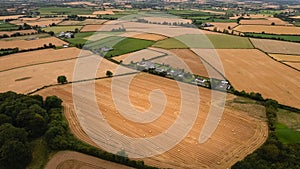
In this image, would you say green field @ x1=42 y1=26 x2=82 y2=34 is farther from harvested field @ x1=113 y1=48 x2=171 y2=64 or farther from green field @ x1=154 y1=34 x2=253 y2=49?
harvested field @ x1=113 y1=48 x2=171 y2=64

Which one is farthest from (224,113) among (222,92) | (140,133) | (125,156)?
(125,156)

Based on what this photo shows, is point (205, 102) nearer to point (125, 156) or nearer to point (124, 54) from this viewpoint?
point (125, 156)

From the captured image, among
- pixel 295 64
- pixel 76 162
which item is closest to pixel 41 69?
pixel 76 162

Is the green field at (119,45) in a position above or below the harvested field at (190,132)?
above

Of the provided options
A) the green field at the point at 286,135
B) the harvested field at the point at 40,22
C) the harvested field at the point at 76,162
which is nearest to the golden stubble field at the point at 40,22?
the harvested field at the point at 40,22

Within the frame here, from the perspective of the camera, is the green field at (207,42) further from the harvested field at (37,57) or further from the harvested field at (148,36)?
the harvested field at (37,57)

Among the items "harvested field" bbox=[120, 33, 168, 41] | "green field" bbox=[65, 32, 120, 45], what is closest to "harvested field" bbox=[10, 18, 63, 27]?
"green field" bbox=[65, 32, 120, 45]

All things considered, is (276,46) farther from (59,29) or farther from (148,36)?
(59,29)
